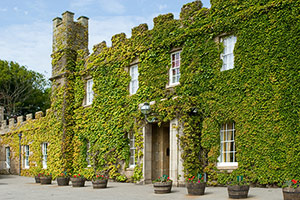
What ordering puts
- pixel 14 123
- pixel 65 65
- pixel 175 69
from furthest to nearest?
pixel 14 123
pixel 65 65
pixel 175 69

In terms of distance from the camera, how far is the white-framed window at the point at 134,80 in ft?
63.7

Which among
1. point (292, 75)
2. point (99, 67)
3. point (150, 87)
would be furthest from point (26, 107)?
point (292, 75)

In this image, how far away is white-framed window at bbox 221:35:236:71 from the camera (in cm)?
1543

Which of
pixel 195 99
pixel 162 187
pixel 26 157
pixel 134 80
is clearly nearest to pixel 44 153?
pixel 26 157

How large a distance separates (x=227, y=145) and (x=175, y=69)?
4.38m

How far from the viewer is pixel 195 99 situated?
15.9 m

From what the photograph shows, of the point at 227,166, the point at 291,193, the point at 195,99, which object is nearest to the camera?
the point at 291,193

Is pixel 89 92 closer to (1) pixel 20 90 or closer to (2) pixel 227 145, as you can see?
(2) pixel 227 145

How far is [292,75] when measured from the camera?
43.7 ft

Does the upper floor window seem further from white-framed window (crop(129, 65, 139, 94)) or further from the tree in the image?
the tree

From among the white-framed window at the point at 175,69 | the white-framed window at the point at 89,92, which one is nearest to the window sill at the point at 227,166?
the white-framed window at the point at 175,69

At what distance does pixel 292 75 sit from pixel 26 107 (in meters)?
41.1

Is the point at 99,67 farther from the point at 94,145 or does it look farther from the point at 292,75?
the point at 292,75

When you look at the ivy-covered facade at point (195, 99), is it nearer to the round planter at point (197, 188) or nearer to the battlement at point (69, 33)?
the battlement at point (69, 33)
